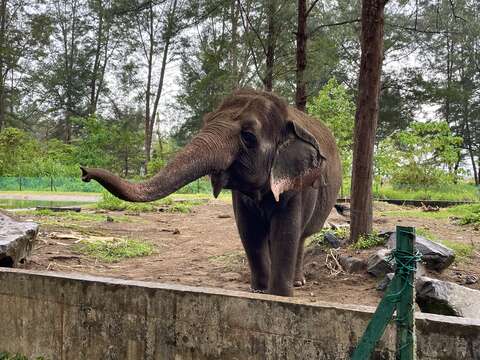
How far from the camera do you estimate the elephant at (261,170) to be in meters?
3.47

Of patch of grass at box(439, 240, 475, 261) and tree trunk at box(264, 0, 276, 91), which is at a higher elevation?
tree trunk at box(264, 0, 276, 91)

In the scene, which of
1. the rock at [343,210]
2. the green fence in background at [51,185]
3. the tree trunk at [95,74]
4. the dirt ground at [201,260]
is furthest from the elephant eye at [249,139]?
the tree trunk at [95,74]

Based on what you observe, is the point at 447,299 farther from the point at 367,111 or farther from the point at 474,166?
the point at 474,166

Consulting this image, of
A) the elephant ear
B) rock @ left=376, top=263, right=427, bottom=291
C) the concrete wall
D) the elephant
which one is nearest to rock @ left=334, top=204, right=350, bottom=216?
rock @ left=376, top=263, right=427, bottom=291

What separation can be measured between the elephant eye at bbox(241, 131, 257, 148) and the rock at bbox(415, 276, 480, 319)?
1.80 m

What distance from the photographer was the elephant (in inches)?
137

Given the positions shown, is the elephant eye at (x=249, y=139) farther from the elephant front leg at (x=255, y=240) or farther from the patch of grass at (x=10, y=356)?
the patch of grass at (x=10, y=356)

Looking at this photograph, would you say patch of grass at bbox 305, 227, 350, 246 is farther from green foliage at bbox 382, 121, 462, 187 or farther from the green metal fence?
green foliage at bbox 382, 121, 462, 187

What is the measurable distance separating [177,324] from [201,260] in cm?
389

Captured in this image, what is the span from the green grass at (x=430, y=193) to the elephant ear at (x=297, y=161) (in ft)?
54.7

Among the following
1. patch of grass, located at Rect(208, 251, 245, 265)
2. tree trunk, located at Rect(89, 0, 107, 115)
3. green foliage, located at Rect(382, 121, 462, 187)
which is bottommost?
patch of grass, located at Rect(208, 251, 245, 265)

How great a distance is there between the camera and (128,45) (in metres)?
35.8

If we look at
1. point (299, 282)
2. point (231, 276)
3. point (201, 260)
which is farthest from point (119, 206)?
point (299, 282)

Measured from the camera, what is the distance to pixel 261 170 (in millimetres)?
3803
